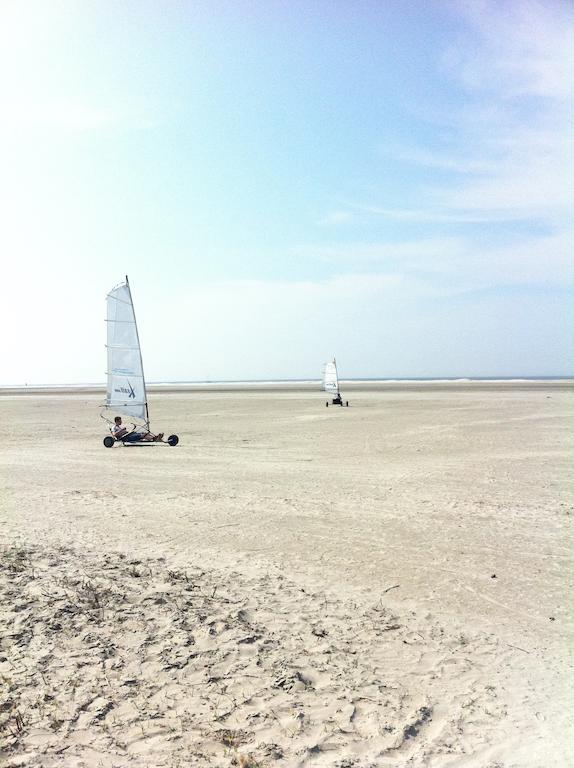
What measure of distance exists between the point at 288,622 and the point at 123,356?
58.9ft

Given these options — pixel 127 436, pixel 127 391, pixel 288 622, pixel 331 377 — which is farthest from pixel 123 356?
pixel 331 377

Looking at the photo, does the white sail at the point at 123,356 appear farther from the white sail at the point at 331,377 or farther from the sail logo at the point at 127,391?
the white sail at the point at 331,377

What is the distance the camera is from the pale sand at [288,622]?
4.71 meters

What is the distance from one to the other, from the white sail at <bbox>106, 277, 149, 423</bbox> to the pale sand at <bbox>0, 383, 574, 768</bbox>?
904cm

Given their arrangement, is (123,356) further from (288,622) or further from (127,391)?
(288,622)

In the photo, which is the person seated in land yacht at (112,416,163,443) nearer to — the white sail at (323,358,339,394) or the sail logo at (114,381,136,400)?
the sail logo at (114,381,136,400)

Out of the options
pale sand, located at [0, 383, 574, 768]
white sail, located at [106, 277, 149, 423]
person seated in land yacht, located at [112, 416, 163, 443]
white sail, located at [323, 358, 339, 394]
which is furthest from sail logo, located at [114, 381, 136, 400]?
white sail, located at [323, 358, 339, 394]

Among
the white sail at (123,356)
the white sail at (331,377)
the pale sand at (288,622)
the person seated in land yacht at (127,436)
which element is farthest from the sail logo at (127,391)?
the white sail at (331,377)

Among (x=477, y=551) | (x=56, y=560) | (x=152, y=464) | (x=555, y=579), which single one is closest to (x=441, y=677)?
(x=555, y=579)

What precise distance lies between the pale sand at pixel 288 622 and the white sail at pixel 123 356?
29.7ft

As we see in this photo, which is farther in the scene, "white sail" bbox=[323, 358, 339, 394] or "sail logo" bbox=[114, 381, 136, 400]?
"white sail" bbox=[323, 358, 339, 394]

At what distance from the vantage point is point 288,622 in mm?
6691

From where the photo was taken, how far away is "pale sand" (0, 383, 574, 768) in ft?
15.5

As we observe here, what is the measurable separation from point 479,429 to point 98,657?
74.3 feet
